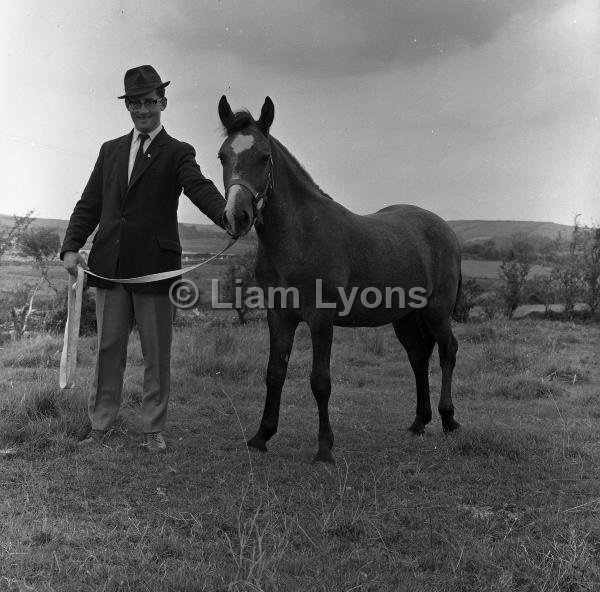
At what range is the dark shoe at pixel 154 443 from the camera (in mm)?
4270

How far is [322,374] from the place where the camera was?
4.20 m

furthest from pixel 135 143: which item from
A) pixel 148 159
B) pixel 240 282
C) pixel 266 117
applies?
pixel 240 282

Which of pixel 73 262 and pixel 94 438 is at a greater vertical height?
pixel 73 262

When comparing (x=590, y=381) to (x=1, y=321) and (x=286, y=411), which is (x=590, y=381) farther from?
(x=1, y=321)

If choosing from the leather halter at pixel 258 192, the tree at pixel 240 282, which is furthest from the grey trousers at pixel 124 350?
the tree at pixel 240 282

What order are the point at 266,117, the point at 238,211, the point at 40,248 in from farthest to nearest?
the point at 40,248, the point at 266,117, the point at 238,211

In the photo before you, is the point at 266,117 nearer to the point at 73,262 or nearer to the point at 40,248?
the point at 73,262

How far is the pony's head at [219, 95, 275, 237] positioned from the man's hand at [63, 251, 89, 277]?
1.37m

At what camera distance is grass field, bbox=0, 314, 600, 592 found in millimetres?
2531

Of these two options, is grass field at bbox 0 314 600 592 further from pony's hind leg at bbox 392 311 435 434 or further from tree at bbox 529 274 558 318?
tree at bbox 529 274 558 318

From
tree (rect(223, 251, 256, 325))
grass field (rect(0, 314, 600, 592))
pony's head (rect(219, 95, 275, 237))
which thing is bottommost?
grass field (rect(0, 314, 600, 592))

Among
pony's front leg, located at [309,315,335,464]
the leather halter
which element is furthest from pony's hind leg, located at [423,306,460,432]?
the leather halter

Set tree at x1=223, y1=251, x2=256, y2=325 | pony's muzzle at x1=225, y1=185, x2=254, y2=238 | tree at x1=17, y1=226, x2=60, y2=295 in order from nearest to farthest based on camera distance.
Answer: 1. pony's muzzle at x1=225, y1=185, x2=254, y2=238
2. tree at x1=17, y1=226, x2=60, y2=295
3. tree at x1=223, y1=251, x2=256, y2=325

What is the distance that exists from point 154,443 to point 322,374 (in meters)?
1.39
